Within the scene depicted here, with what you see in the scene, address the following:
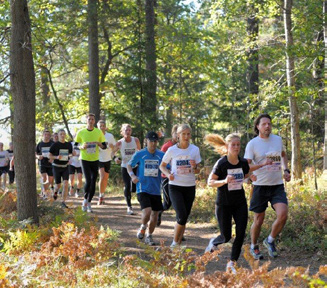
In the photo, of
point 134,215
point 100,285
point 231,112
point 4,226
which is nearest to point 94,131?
point 134,215

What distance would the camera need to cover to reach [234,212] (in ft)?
24.8

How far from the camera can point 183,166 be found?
8.55m

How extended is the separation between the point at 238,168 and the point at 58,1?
16.9m

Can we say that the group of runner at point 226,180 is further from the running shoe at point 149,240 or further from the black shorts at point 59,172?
the black shorts at point 59,172

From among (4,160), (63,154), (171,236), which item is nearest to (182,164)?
(171,236)

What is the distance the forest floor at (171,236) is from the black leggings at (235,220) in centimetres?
79

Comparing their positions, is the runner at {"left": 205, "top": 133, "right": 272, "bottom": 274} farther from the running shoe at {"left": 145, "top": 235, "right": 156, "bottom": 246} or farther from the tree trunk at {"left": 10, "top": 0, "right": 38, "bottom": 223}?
the tree trunk at {"left": 10, "top": 0, "right": 38, "bottom": 223}

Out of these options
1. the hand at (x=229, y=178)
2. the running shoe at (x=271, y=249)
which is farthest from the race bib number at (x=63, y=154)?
the hand at (x=229, y=178)

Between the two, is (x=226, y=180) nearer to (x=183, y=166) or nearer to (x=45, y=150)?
(x=183, y=166)

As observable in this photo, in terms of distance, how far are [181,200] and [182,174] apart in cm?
42

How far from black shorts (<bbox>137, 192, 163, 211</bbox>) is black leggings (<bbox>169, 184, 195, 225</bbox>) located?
42.2 inches

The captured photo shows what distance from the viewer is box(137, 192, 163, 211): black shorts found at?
31.3 feet

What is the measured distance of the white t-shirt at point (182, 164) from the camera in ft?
28.0

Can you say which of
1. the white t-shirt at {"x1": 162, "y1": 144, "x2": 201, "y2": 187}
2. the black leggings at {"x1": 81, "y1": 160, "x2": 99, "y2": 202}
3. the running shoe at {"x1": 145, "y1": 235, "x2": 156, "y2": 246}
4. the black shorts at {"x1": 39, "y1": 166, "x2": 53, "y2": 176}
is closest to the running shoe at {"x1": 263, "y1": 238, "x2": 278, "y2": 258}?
the white t-shirt at {"x1": 162, "y1": 144, "x2": 201, "y2": 187}
